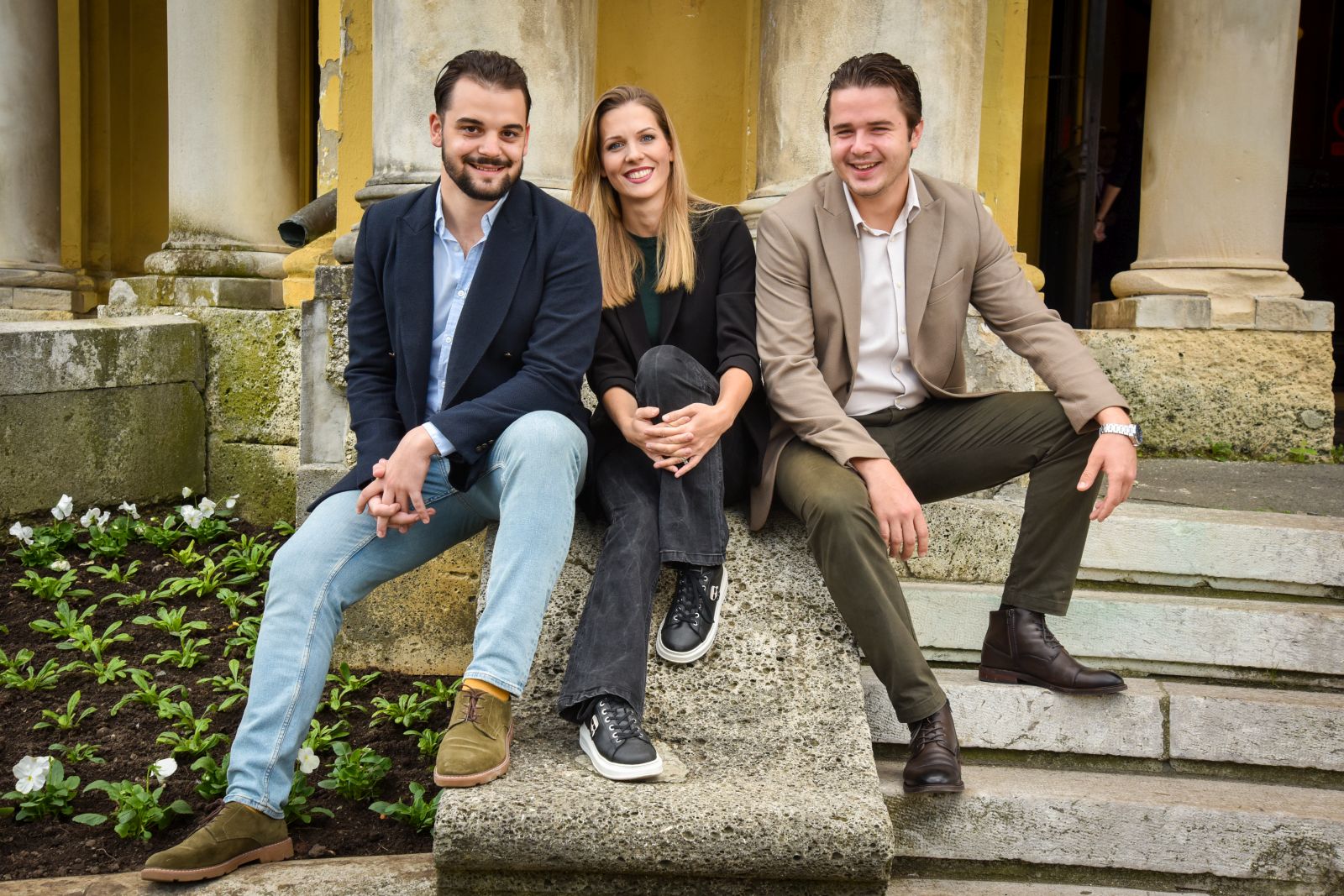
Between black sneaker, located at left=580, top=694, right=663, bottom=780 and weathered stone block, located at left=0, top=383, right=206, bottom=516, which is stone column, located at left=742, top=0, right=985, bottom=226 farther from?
weathered stone block, located at left=0, top=383, right=206, bottom=516

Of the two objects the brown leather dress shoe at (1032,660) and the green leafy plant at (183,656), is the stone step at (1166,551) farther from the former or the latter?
the green leafy plant at (183,656)

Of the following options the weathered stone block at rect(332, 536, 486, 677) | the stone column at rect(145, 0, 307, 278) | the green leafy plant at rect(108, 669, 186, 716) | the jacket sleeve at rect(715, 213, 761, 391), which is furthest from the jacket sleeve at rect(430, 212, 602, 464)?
the stone column at rect(145, 0, 307, 278)

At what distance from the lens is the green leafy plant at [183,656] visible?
12.3 ft

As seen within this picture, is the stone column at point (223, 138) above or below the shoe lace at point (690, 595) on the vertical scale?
above

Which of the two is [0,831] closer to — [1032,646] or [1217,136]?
[1032,646]

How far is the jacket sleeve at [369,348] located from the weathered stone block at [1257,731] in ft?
6.83

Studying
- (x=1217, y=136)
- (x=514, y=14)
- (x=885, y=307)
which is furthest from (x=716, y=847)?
(x=1217, y=136)

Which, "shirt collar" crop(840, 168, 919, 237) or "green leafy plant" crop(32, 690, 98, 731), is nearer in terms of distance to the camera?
"shirt collar" crop(840, 168, 919, 237)

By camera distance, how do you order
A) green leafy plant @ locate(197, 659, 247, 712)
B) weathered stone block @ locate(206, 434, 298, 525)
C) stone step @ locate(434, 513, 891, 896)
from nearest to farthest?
1. stone step @ locate(434, 513, 891, 896)
2. green leafy plant @ locate(197, 659, 247, 712)
3. weathered stone block @ locate(206, 434, 298, 525)

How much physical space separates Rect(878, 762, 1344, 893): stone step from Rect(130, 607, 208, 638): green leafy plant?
2.42m

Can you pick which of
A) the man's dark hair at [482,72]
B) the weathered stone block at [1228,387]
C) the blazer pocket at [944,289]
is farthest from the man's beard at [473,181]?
the weathered stone block at [1228,387]

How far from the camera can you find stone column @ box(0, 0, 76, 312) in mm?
7488

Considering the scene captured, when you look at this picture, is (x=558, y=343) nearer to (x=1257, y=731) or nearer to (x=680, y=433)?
(x=680, y=433)

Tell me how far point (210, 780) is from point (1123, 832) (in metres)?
2.15
